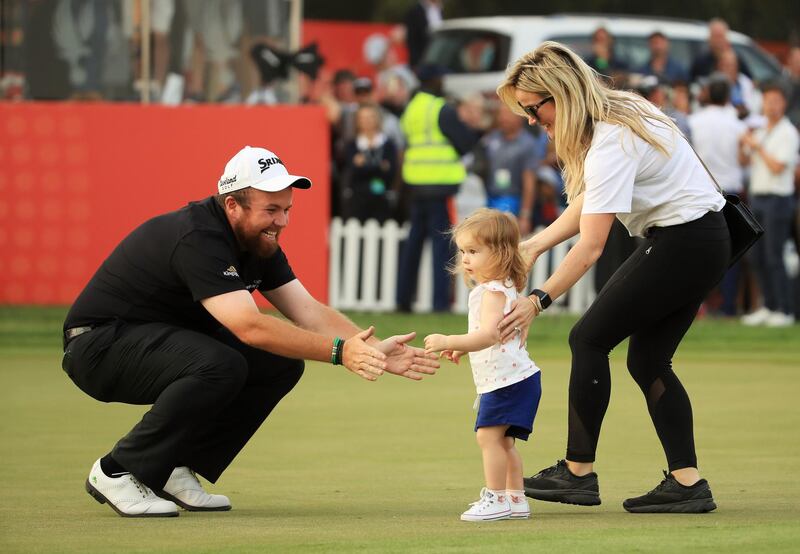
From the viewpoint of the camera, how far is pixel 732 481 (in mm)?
7203

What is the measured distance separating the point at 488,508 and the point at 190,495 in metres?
1.30

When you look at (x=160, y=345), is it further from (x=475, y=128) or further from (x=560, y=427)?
(x=475, y=128)

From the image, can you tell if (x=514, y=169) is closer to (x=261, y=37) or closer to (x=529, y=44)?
(x=529, y=44)

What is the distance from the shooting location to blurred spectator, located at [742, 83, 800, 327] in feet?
50.4

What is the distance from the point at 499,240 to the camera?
20.2ft

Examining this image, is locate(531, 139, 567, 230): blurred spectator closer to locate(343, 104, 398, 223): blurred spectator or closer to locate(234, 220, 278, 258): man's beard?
locate(343, 104, 398, 223): blurred spectator

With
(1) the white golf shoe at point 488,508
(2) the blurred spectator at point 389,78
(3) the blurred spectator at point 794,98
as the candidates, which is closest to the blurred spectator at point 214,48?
(2) the blurred spectator at point 389,78

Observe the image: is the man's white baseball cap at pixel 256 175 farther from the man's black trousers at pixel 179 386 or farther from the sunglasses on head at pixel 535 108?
the sunglasses on head at pixel 535 108

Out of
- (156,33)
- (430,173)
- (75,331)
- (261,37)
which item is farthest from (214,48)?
(75,331)

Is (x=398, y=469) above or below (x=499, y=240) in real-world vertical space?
below

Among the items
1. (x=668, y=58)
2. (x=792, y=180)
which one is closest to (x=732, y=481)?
(x=792, y=180)

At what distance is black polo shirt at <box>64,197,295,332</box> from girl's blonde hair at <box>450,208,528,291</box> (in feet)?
3.14

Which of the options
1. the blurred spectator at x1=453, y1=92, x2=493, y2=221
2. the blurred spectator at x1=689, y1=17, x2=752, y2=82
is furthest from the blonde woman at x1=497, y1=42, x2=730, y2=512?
the blurred spectator at x1=689, y1=17, x2=752, y2=82

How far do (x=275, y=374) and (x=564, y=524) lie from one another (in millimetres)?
1438
